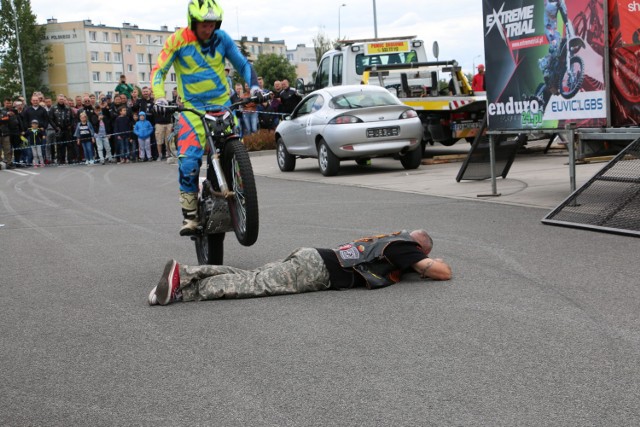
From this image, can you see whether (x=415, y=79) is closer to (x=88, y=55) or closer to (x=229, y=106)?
(x=229, y=106)

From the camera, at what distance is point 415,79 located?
881 inches

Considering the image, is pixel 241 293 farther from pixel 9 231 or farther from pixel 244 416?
pixel 9 231

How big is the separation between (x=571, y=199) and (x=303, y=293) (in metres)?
4.08

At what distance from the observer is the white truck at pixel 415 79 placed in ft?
61.8

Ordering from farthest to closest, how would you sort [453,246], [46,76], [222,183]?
[46,76], [453,246], [222,183]

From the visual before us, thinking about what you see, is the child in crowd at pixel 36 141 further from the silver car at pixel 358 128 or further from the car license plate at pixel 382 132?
the car license plate at pixel 382 132

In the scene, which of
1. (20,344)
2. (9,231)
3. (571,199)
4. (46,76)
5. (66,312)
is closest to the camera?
(20,344)

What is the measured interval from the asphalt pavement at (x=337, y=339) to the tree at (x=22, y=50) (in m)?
109

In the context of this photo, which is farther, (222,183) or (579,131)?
(579,131)

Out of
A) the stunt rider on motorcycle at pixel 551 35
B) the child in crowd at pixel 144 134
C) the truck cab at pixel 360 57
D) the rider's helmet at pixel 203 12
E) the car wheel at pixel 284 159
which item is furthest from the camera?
the child in crowd at pixel 144 134

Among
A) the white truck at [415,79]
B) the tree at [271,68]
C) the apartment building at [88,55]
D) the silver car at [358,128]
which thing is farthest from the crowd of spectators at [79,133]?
the apartment building at [88,55]

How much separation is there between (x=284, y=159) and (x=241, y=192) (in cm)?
1346

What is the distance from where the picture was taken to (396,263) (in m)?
6.38

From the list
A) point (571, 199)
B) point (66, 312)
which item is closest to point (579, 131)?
point (571, 199)
